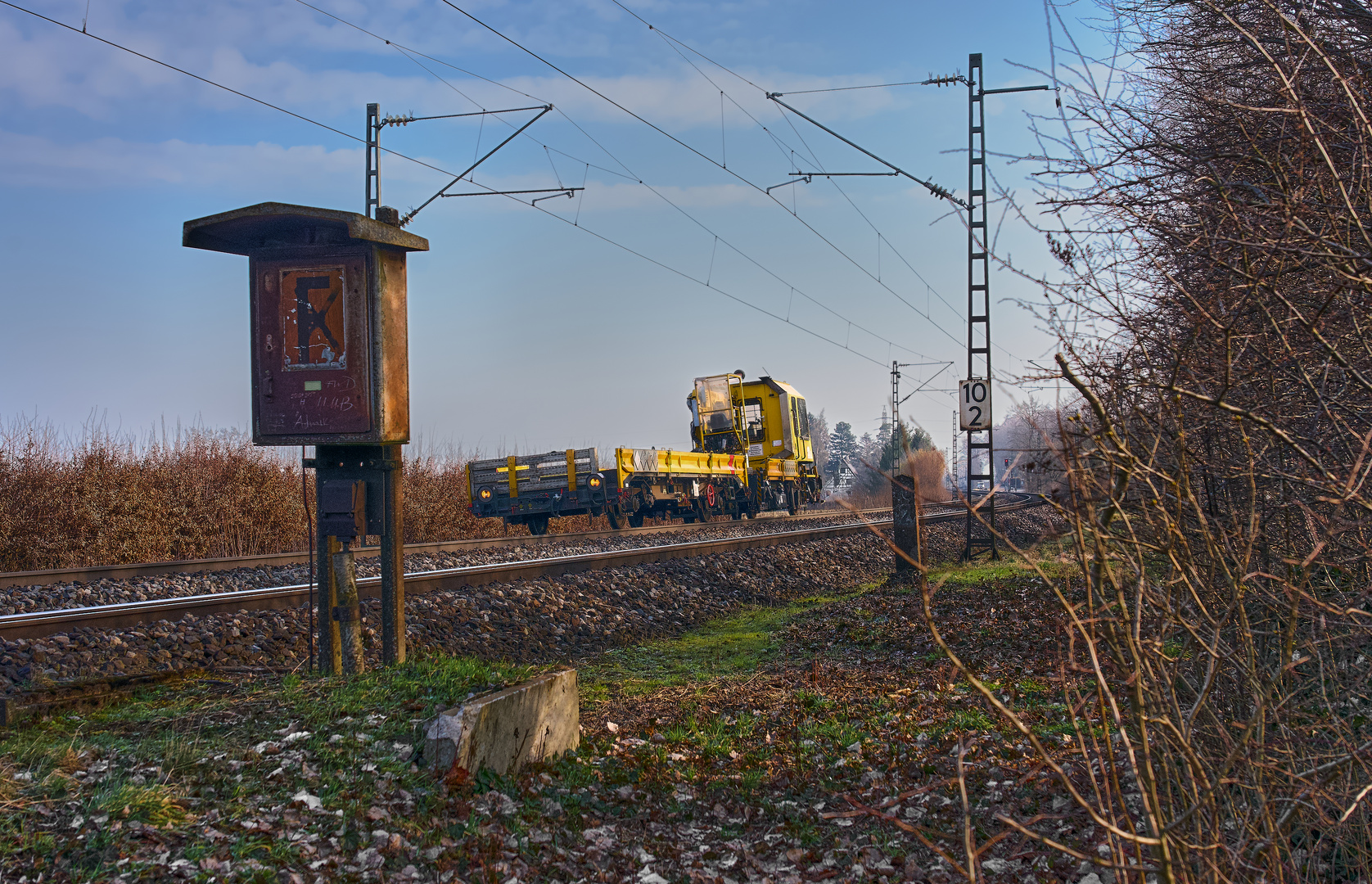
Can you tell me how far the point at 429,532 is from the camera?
24.2m

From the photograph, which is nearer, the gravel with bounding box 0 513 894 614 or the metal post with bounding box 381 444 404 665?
the metal post with bounding box 381 444 404 665

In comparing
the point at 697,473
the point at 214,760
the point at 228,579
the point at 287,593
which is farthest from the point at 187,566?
the point at 697,473

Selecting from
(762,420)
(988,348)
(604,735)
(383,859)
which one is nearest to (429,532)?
(762,420)

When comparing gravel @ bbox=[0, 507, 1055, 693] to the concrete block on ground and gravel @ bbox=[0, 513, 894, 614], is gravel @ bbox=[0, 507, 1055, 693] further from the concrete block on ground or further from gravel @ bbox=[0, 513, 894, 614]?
the concrete block on ground

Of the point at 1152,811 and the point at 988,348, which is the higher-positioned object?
the point at 988,348

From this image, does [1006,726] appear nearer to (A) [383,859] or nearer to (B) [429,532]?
(A) [383,859]

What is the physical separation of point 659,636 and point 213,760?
6286 mm

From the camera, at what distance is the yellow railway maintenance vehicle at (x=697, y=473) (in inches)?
912

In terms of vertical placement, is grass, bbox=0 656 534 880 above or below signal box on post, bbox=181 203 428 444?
below

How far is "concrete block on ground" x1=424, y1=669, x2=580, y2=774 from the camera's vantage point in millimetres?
4680

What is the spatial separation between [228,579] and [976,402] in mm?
11472

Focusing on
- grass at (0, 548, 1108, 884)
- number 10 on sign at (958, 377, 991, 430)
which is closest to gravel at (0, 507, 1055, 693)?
grass at (0, 548, 1108, 884)

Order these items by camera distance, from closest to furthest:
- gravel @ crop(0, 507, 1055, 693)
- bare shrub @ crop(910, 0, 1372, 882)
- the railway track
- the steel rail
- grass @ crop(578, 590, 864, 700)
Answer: bare shrub @ crop(910, 0, 1372, 882) < gravel @ crop(0, 507, 1055, 693) < the railway track < grass @ crop(578, 590, 864, 700) < the steel rail

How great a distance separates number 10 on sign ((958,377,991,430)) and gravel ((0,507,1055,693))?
309cm
